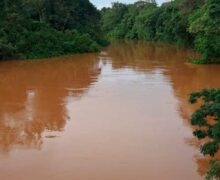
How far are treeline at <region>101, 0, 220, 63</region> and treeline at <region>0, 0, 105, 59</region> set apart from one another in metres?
7.87

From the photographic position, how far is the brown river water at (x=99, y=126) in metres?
9.53

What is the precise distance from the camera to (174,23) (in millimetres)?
43188

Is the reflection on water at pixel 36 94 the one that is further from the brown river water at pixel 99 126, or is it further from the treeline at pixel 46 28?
the treeline at pixel 46 28

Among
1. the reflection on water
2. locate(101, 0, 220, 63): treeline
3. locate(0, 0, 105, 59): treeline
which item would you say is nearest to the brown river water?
the reflection on water

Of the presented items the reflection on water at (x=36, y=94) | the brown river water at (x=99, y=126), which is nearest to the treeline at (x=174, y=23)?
the brown river water at (x=99, y=126)

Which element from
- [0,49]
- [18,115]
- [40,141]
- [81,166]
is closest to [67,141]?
[40,141]

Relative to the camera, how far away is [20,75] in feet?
74.1

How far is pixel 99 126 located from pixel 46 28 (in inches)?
892

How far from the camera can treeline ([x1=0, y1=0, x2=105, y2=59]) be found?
97.7 ft

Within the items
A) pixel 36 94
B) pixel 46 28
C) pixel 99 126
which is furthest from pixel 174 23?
Result: pixel 99 126

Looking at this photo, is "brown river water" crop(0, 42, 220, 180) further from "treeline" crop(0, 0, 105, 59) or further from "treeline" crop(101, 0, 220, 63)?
"treeline" crop(0, 0, 105, 59)

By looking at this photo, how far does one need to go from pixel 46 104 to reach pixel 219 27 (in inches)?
461

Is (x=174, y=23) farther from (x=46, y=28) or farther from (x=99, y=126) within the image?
(x=99, y=126)

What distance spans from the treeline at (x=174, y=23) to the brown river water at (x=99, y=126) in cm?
276
